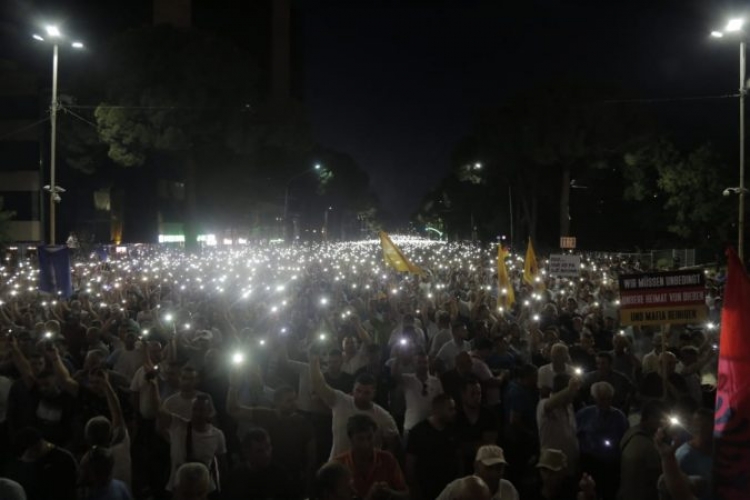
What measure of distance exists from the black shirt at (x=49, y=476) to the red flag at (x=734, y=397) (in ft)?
12.9

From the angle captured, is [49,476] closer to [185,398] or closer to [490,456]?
[185,398]

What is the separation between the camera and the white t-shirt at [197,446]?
19.8ft

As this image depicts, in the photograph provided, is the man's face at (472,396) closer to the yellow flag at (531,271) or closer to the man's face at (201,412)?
the man's face at (201,412)

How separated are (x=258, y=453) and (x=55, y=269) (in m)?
9.65

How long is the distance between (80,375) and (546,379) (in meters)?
4.62

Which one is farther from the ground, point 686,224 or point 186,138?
point 186,138

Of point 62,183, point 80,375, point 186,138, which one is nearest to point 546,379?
point 80,375

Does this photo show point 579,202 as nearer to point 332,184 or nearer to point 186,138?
point 186,138

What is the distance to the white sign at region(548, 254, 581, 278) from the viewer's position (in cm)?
1786

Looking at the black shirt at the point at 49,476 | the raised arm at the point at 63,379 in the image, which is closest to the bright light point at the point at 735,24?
the raised arm at the point at 63,379

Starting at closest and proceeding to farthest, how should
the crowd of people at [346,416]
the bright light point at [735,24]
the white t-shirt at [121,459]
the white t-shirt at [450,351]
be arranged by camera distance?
the crowd of people at [346,416], the white t-shirt at [121,459], the white t-shirt at [450,351], the bright light point at [735,24]

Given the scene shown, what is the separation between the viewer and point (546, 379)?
8148 mm

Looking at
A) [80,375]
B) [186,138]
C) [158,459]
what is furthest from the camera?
[186,138]

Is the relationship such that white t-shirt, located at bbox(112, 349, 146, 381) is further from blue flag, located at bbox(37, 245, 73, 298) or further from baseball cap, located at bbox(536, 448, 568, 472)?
baseball cap, located at bbox(536, 448, 568, 472)
